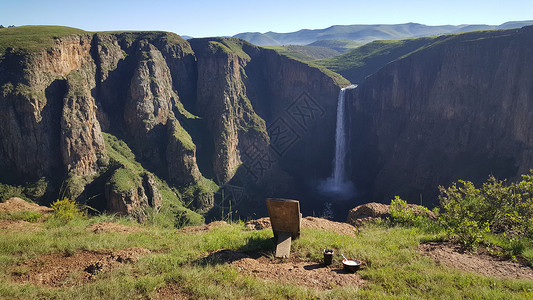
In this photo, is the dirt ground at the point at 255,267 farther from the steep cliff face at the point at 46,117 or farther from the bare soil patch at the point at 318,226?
the steep cliff face at the point at 46,117

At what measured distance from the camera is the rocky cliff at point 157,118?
4728 centimetres

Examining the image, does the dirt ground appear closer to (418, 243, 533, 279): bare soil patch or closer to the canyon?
(418, 243, 533, 279): bare soil patch

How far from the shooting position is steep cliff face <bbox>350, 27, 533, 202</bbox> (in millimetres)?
50753

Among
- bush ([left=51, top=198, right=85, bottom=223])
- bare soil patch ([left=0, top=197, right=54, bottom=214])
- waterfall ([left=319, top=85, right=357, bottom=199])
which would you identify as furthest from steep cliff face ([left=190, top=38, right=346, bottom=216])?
bush ([left=51, top=198, right=85, bottom=223])

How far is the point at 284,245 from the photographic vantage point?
8.71 meters

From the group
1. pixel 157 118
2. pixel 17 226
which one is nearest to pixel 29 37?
pixel 157 118

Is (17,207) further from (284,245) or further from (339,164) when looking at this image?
(339,164)

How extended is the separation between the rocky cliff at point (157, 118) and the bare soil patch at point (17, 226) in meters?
19.7

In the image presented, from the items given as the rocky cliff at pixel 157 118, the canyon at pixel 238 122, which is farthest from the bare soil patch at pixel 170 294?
the canyon at pixel 238 122

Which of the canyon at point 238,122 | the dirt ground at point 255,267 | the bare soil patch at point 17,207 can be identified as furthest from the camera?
the canyon at point 238,122

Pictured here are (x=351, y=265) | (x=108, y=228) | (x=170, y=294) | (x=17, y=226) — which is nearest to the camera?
(x=170, y=294)

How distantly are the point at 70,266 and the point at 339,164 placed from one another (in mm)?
69766

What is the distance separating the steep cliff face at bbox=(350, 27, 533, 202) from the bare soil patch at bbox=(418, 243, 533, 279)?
47.1 metres

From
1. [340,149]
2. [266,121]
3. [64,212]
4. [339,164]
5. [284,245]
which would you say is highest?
[64,212]
